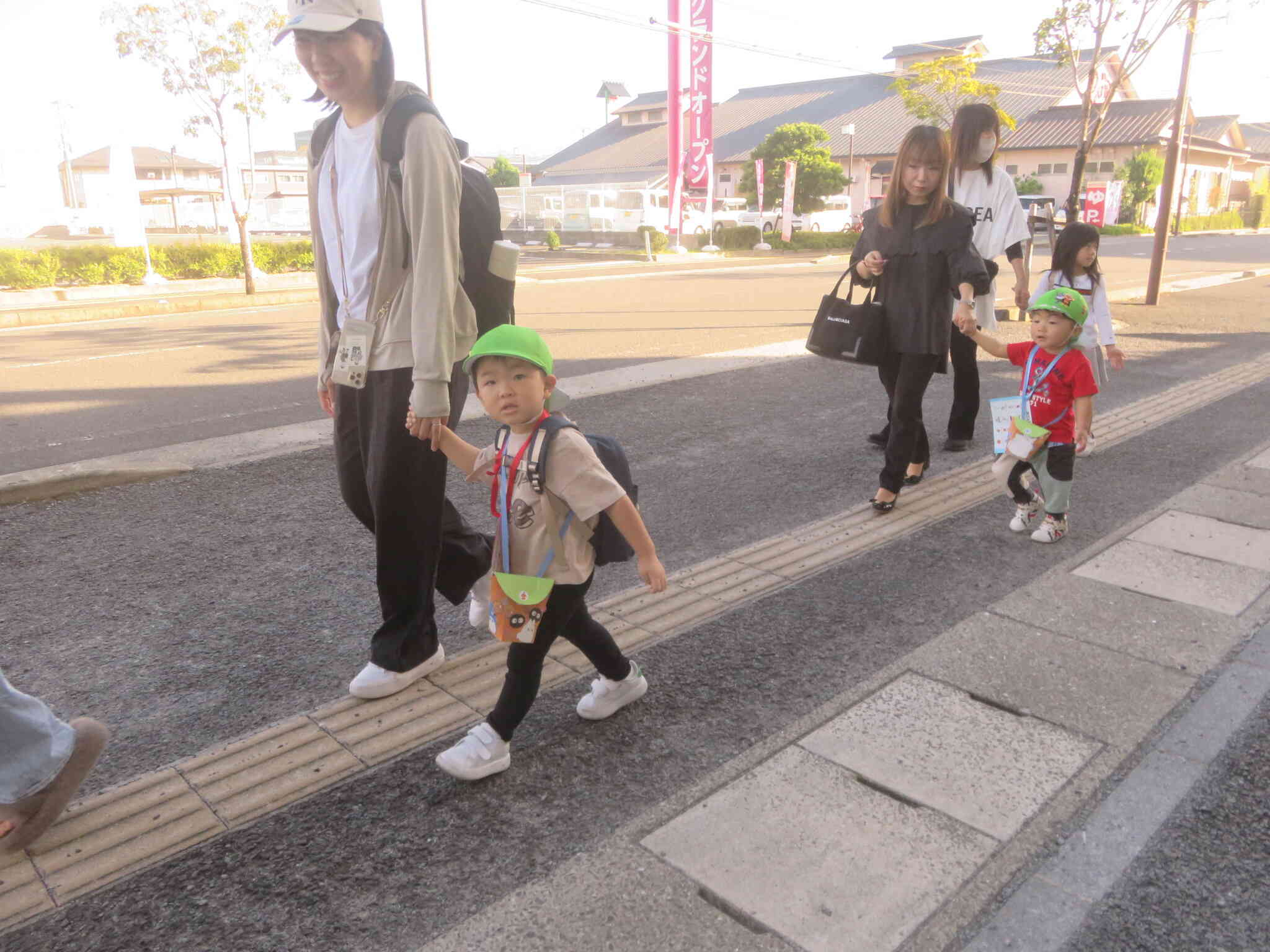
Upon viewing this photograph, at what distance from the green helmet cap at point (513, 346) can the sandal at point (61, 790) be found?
54.9 inches

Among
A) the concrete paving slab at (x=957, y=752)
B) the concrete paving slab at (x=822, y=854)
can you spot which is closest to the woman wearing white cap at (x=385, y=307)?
the concrete paving slab at (x=822, y=854)

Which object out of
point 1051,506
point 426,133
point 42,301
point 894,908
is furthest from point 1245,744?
point 42,301

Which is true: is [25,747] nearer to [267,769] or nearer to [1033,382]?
[267,769]

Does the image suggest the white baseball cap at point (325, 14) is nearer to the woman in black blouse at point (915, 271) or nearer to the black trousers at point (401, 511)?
Answer: the black trousers at point (401, 511)

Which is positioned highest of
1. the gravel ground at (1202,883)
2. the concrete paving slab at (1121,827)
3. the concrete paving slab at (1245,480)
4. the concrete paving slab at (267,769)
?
the concrete paving slab at (267,769)

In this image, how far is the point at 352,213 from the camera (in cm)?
263

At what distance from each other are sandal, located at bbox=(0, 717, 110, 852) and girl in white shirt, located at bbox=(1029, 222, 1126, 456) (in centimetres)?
527

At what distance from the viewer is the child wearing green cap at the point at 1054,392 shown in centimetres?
414

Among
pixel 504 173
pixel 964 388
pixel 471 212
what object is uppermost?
pixel 504 173

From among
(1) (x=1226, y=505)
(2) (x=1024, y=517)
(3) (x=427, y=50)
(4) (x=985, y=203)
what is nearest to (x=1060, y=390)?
(2) (x=1024, y=517)

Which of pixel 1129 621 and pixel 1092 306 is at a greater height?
pixel 1092 306

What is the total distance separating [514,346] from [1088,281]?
4.88 m

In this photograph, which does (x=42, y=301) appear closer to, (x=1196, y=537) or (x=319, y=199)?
(x=319, y=199)

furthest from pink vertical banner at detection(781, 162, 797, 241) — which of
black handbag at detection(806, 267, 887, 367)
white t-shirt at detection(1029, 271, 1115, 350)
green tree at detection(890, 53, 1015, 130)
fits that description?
black handbag at detection(806, 267, 887, 367)
